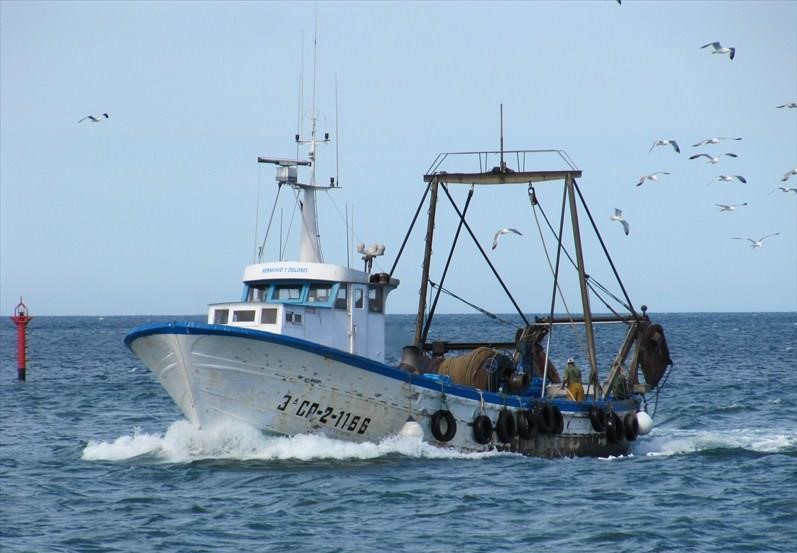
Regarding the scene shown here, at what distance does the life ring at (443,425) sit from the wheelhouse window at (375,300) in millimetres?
3169

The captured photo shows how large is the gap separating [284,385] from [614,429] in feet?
28.6

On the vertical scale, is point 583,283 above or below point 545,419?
above

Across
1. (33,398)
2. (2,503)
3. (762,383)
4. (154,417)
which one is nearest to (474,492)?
(2,503)

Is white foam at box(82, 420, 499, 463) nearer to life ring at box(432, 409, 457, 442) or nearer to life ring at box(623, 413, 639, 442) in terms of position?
life ring at box(432, 409, 457, 442)

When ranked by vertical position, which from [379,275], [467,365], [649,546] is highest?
[379,275]

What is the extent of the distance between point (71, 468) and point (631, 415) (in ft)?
42.3

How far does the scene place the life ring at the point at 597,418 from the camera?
28953 mm

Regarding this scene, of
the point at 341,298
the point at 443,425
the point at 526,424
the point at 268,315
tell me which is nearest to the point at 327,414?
the point at 268,315

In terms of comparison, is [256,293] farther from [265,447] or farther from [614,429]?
[614,429]

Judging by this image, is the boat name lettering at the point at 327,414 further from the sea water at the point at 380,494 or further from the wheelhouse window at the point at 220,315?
the wheelhouse window at the point at 220,315

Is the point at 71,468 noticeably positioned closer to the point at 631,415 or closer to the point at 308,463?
the point at 308,463

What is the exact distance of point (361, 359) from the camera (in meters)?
24.8

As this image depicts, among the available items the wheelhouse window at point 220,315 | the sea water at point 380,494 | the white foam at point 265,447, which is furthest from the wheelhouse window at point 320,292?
the white foam at point 265,447

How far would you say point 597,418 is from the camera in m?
29.0
